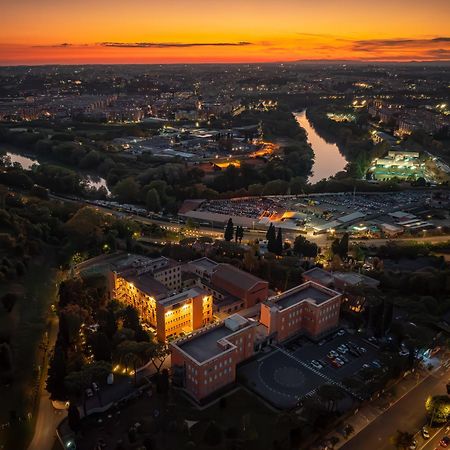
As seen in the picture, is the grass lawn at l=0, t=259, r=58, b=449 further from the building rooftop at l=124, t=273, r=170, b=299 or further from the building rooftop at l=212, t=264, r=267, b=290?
the building rooftop at l=212, t=264, r=267, b=290

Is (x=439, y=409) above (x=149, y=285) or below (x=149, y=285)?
below

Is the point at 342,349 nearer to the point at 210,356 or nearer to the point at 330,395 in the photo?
the point at 330,395

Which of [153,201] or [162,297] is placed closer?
[162,297]

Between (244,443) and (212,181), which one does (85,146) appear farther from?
(244,443)

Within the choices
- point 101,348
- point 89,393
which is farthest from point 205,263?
point 89,393

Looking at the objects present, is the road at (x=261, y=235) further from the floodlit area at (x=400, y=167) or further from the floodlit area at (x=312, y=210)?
the floodlit area at (x=400, y=167)

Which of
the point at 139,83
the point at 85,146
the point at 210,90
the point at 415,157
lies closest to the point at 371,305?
the point at 415,157
